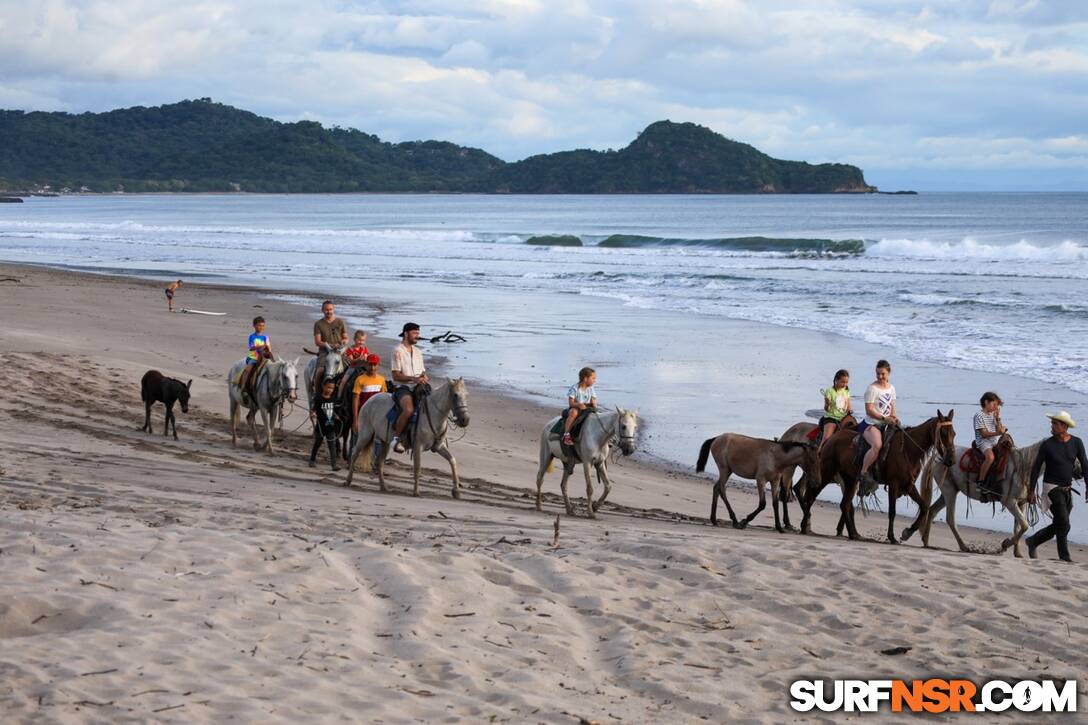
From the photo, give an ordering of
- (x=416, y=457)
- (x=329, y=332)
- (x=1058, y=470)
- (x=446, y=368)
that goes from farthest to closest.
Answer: (x=446, y=368), (x=329, y=332), (x=416, y=457), (x=1058, y=470)

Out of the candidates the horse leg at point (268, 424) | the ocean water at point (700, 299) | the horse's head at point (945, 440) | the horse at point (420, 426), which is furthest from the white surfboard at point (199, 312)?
the horse's head at point (945, 440)

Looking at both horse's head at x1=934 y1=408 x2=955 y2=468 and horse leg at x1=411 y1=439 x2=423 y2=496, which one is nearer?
horse's head at x1=934 y1=408 x2=955 y2=468

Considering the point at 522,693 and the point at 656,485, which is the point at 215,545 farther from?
the point at 656,485

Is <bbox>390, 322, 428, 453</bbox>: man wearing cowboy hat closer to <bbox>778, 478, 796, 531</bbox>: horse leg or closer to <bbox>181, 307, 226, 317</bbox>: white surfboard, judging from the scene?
<bbox>778, 478, 796, 531</bbox>: horse leg

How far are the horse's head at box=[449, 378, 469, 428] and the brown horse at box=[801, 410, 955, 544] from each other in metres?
4.12

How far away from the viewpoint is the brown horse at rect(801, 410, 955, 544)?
486 inches

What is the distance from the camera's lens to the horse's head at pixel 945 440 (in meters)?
12.2

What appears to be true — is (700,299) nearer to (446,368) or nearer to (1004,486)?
(446,368)

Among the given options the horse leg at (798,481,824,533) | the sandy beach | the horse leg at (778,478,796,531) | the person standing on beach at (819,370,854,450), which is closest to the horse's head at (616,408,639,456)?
the sandy beach

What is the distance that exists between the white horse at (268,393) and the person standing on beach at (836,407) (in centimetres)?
689

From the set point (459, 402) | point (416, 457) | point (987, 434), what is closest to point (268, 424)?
point (416, 457)

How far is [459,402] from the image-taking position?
13.5 meters

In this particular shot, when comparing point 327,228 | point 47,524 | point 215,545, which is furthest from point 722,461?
point 327,228

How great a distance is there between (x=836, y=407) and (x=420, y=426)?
5081 millimetres
